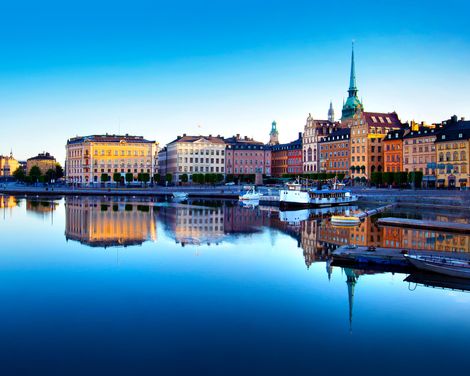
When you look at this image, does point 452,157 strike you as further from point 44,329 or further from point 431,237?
point 44,329

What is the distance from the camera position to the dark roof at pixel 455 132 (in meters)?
87.4

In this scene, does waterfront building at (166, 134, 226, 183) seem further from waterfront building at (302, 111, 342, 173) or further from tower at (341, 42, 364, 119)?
tower at (341, 42, 364, 119)

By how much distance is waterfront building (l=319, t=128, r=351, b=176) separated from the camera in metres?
119

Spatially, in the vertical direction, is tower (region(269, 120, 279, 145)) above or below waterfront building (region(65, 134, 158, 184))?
above

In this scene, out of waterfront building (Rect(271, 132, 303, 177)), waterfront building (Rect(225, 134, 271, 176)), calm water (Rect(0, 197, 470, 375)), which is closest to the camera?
calm water (Rect(0, 197, 470, 375))

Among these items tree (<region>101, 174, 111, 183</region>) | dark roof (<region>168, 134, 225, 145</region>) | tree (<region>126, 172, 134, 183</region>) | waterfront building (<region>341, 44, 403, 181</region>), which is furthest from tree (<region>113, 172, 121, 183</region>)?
waterfront building (<region>341, 44, 403, 181</region>)

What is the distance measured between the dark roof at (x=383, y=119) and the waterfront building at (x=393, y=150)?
4554 mm

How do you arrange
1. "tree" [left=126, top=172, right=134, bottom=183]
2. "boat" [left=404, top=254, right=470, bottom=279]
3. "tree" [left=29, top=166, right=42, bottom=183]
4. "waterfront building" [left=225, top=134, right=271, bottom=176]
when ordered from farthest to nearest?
"tree" [left=29, top=166, right=42, bottom=183]
"waterfront building" [left=225, top=134, right=271, bottom=176]
"tree" [left=126, top=172, right=134, bottom=183]
"boat" [left=404, top=254, right=470, bottom=279]

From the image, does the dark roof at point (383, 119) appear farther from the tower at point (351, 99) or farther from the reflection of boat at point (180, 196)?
the reflection of boat at point (180, 196)

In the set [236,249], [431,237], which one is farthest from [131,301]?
[431,237]

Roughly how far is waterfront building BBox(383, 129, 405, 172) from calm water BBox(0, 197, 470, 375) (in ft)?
233

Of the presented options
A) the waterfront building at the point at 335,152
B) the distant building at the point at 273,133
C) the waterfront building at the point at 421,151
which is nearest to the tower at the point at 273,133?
the distant building at the point at 273,133

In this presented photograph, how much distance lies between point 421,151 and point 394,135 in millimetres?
9908

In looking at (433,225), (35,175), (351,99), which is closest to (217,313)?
(433,225)
